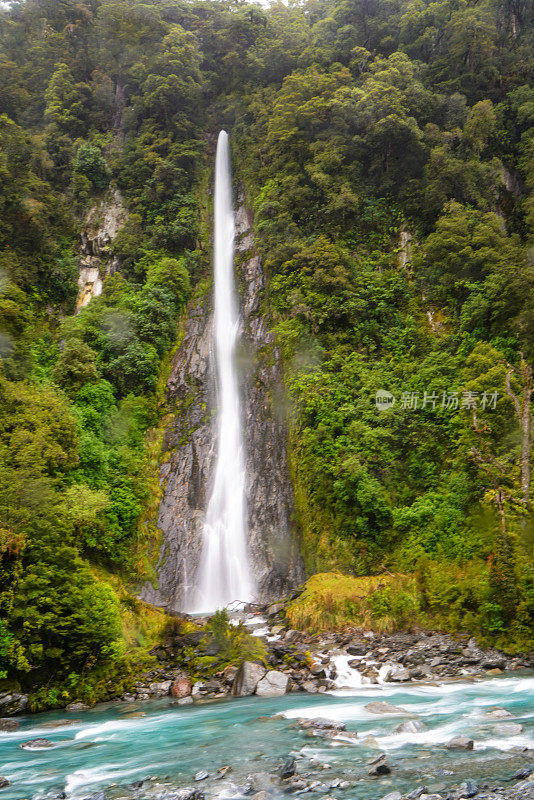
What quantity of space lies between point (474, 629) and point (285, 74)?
30898 millimetres

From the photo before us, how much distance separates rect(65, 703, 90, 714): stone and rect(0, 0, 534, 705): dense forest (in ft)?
1.32

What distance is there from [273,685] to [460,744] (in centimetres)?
471

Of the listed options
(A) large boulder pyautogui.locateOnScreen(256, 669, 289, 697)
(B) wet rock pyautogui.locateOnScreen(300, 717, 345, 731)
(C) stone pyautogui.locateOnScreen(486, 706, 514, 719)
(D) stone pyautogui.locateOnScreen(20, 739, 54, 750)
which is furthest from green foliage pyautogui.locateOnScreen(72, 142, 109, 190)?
(C) stone pyautogui.locateOnScreen(486, 706, 514, 719)

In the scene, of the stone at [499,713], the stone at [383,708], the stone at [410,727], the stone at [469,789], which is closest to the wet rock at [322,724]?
the stone at [410,727]

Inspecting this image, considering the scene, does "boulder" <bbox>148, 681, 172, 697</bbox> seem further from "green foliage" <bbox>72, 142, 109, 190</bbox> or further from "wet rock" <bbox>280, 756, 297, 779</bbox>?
"green foliage" <bbox>72, 142, 109, 190</bbox>

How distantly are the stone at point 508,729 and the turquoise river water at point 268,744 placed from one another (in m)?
0.07

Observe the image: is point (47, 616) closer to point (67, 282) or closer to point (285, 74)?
point (67, 282)

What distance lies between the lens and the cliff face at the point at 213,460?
17.2 metres

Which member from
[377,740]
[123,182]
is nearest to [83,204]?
→ [123,182]

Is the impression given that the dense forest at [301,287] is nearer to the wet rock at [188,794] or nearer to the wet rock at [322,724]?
the wet rock at [322,724]

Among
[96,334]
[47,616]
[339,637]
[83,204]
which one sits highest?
[83,204]

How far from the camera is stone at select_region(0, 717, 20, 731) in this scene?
9391mm

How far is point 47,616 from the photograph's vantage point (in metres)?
10.5

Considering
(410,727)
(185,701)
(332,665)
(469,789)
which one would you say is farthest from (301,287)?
(469,789)
